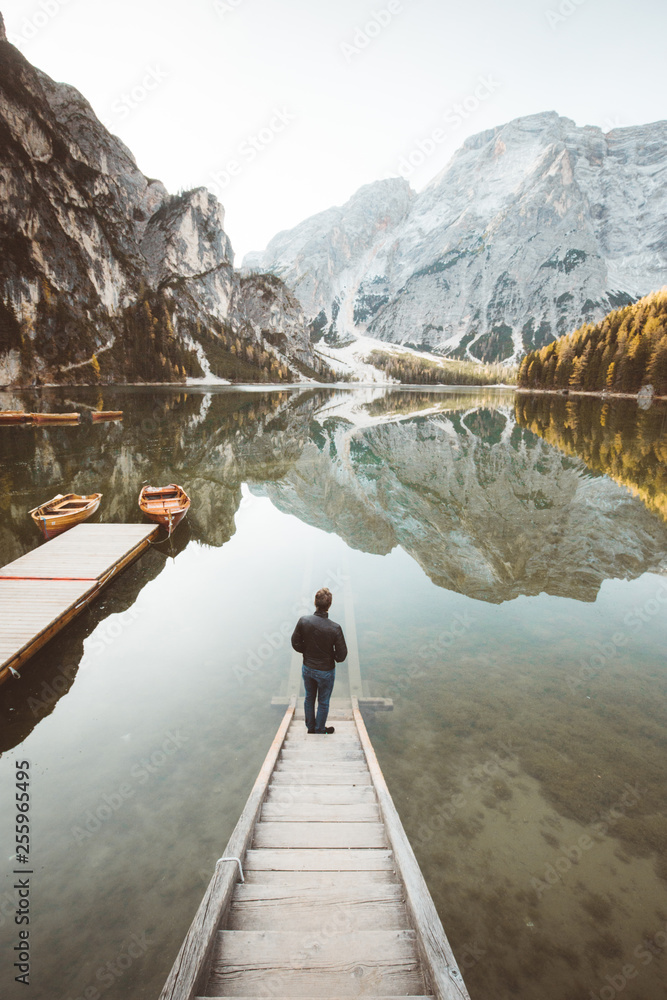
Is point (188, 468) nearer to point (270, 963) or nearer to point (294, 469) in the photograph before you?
point (294, 469)

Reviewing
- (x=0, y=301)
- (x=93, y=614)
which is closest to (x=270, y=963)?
(x=93, y=614)

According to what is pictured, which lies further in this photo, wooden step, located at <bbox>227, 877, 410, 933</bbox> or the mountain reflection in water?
the mountain reflection in water

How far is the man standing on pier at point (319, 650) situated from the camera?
28.5 feet

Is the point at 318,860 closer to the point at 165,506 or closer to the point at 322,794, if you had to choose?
the point at 322,794

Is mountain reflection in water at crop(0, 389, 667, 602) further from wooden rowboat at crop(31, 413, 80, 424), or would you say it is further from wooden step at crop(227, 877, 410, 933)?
wooden step at crop(227, 877, 410, 933)

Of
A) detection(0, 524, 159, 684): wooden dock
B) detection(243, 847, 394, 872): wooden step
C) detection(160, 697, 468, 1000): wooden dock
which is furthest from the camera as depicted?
detection(0, 524, 159, 684): wooden dock

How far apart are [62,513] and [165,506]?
5.14 metres

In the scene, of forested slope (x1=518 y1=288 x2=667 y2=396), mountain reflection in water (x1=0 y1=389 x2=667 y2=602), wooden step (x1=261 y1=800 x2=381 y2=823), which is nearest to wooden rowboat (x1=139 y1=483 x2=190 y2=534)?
mountain reflection in water (x1=0 y1=389 x2=667 y2=602)

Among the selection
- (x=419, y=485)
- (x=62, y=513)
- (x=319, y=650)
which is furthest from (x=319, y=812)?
(x=419, y=485)

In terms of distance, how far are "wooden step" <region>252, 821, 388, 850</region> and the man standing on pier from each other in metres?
2.78

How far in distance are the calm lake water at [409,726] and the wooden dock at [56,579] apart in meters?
0.73

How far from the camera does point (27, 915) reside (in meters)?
6.34

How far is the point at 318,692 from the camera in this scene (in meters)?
9.50

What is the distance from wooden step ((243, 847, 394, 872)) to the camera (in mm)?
5371
